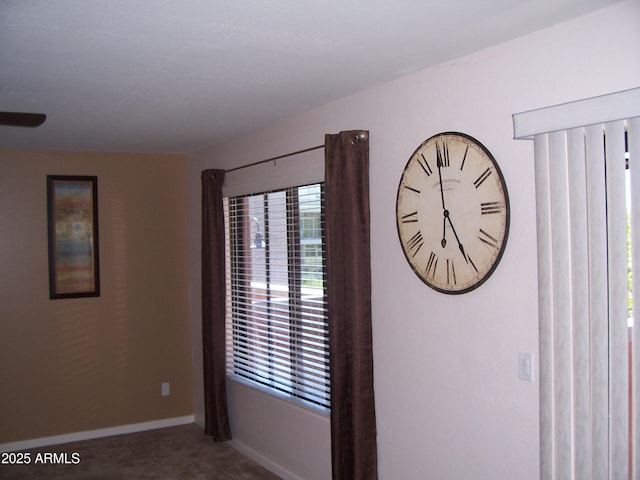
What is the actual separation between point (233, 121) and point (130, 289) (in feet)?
7.05

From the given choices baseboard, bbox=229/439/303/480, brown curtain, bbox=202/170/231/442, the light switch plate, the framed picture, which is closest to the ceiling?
brown curtain, bbox=202/170/231/442

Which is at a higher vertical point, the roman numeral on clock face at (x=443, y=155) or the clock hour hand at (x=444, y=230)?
the roman numeral on clock face at (x=443, y=155)

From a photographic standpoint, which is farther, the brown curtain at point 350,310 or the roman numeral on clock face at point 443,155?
the brown curtain at point 350,310

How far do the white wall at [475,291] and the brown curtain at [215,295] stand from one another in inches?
57.7

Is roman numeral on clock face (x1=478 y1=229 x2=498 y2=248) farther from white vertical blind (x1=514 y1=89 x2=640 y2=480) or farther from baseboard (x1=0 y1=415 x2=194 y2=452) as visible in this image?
baseboard (x1=0 y1=415 x2=194 y2=452)

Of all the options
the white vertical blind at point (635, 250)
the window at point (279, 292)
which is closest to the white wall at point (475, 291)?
the white vertical blind at point (635, 250)

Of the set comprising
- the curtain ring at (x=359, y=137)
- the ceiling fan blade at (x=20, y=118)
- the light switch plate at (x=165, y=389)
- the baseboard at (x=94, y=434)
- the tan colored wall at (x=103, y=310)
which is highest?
the ceiling fan blade at (x=20, y=118)

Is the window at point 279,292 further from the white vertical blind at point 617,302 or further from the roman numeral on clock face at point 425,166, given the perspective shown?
the white vertical blind at point 617,302

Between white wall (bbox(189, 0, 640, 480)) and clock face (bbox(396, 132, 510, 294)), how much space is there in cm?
5

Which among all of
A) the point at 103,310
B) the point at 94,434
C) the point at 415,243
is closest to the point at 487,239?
the point at 415,243

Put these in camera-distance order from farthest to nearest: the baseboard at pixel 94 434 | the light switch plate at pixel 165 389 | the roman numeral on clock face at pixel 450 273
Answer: the light switch plate at pixel 165 389 → the baseboard at pixel 94 434 → the roman numeral on clock face at pixel 450 273

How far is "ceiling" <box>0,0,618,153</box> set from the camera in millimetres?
2189

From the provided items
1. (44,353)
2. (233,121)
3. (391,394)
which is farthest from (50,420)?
(391,394)

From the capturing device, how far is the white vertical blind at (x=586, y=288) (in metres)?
2.21
